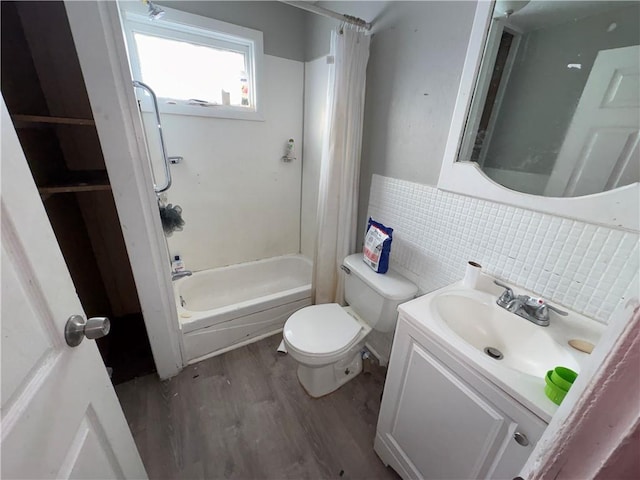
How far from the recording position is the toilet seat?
1.28 meters

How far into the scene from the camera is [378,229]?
4.63ft

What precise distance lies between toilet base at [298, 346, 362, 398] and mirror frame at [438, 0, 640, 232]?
0.98 metres

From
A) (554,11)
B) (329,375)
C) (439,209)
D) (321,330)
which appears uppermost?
(554,11)

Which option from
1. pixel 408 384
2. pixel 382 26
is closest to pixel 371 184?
pixel 382 26

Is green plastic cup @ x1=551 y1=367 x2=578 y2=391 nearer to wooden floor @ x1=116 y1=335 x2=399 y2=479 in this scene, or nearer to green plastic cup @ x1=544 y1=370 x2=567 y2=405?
green plastic cup @ x1=544 y1=370 x2=567 y2=405

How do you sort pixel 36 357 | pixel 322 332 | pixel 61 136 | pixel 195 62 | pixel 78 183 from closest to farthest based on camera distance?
pixel 36 357 < pixel 78 183 < pixel 61 136 < pixel 322 332 < pixel 195 62

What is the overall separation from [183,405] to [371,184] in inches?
63.7

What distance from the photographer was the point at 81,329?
1.79ft

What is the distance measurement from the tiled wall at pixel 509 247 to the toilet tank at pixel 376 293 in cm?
11

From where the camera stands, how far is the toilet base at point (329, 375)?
57.1 inches

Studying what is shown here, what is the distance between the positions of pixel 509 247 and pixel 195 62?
2.20 metres

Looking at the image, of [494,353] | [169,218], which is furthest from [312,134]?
[494,353]

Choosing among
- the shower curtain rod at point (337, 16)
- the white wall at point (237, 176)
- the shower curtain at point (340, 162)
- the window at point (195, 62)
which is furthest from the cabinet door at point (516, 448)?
the window at point (195, 62)

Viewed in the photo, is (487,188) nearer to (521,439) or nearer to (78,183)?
(521,439)
